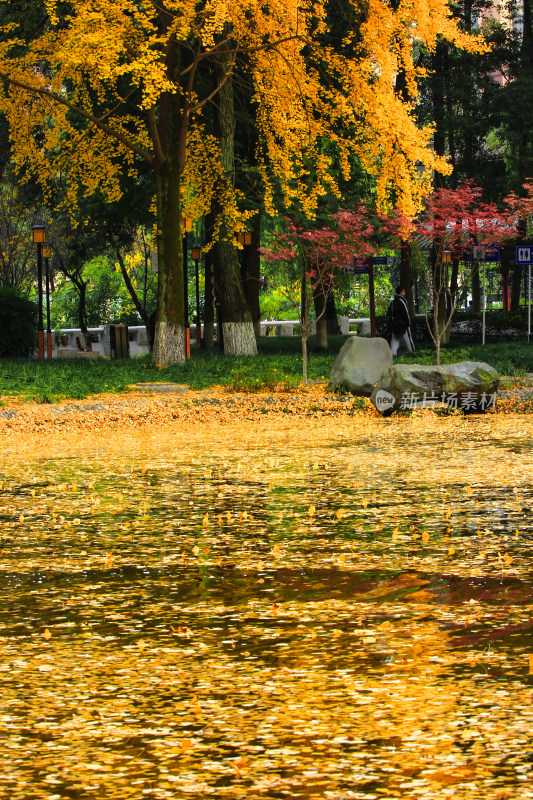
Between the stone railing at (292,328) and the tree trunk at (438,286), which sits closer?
the tree trunk at (438,286)

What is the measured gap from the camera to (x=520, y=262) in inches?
1421

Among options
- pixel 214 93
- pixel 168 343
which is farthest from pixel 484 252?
pixel 168 343

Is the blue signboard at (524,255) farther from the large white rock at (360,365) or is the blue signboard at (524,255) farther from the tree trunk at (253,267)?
the large white rock at (360,365)

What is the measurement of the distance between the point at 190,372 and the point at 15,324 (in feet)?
39.0

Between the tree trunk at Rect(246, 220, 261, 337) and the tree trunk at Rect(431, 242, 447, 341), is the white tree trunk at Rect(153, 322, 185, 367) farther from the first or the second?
the tree trunk at Rect(246, 220, 261, 337)

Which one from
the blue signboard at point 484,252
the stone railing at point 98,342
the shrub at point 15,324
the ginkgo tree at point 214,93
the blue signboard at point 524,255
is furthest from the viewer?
the stone railing at point 98,342

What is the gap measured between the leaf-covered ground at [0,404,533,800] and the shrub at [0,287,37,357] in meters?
24.7

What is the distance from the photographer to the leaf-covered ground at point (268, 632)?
4.30 meters

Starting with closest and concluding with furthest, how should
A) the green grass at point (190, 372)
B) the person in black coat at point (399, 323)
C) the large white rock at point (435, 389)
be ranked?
the large white rock at point (435, 389) < the green grass at point (190, 372) < the person in black coat at point (399, 323)

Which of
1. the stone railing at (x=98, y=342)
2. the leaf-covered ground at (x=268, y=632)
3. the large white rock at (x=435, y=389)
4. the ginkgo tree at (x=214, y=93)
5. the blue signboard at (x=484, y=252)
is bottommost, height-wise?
the leaf-covered ground at (x=268, y=632)

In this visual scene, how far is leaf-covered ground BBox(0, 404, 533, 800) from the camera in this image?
4.30m

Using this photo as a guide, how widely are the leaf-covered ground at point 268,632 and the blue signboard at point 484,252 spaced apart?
19612 mm

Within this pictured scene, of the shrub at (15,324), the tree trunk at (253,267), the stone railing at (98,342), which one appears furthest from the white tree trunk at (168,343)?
the stone railing at (98,342)

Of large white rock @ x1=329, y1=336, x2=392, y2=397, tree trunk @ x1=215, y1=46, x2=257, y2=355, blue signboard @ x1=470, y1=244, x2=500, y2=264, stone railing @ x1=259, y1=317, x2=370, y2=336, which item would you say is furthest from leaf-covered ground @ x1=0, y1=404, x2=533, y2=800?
stone railing @ x1=259, y1=317, x2=370, y2=336
